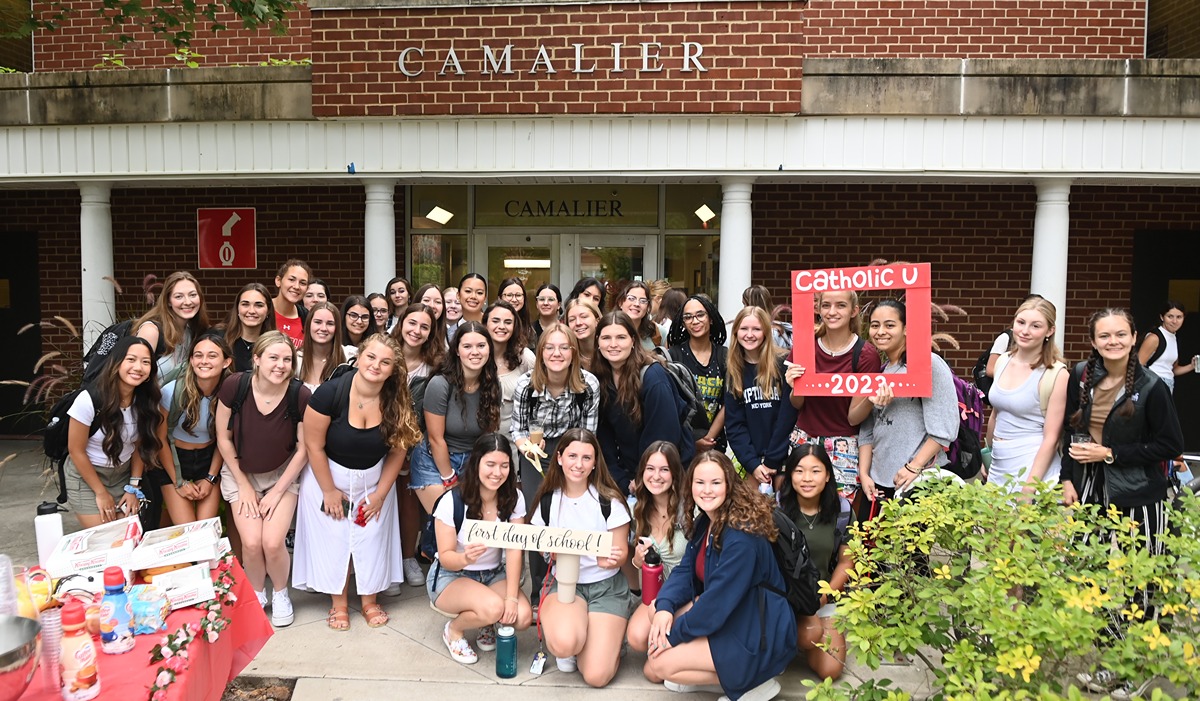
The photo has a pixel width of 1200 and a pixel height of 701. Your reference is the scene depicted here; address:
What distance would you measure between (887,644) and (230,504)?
3629 mm

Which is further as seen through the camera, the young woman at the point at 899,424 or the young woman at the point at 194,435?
the young woman at the point at 194,435

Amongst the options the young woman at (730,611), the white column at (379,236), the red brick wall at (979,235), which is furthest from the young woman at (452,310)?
the red brick wall at (979,235)

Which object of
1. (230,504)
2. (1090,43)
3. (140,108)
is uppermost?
(1090,43)

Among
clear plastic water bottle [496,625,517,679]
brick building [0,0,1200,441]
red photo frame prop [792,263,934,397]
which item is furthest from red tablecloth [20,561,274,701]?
brick building [0,0,1200,441]

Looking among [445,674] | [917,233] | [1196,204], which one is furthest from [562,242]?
[1196,204]

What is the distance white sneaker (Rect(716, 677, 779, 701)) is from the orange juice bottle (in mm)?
2475

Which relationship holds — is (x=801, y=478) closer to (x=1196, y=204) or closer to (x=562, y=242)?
(x=562, y=242)

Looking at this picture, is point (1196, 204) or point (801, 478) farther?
point (1196, 204)

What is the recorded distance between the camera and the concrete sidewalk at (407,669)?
3.78 m

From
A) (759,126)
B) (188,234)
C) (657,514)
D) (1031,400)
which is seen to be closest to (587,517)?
(657,514)

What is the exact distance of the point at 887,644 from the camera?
2.71 metres

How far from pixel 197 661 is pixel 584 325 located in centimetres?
274

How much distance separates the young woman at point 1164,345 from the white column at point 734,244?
3943 mm

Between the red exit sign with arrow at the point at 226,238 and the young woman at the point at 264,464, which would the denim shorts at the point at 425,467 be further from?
the red exit sign with arrow at the point at 226,238
